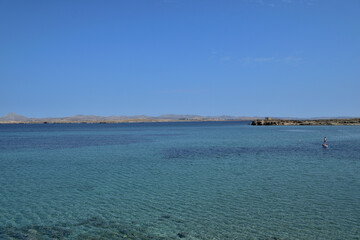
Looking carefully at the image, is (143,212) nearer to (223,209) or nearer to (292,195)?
(223,209)

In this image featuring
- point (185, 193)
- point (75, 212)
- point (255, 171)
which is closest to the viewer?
point (75, 212)

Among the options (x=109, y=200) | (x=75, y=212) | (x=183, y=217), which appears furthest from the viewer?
(x=109, y=200)

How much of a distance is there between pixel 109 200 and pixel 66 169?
38.4ft

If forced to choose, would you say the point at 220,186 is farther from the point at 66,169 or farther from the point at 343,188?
the point at 66,169

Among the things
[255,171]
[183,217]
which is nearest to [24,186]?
[183,217]

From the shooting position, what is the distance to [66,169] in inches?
1000

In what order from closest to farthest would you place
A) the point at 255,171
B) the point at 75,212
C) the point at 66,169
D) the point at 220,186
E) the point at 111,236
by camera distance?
the point at 111,236 → the point at 75,212 → the point at 220,186 → the point at 255,171 → the point at 66,169

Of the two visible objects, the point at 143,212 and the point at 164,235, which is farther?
the point at 143,212

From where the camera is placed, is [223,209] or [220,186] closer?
[223,209]

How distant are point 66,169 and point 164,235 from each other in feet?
56.8

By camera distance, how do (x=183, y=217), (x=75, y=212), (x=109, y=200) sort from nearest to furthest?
(x=183, y=217) → (x=75, y=212) → (x=109, y=200)

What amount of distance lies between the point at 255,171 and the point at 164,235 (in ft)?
45.1

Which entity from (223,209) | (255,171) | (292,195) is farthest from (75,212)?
(255,171)

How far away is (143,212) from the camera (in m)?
13.5
